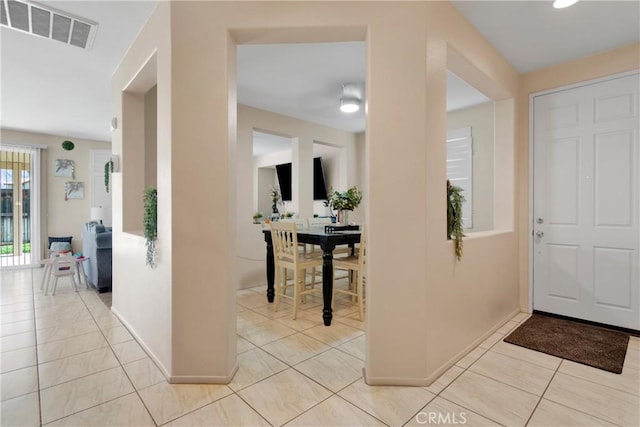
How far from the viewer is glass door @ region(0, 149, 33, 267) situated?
5828 millimetres

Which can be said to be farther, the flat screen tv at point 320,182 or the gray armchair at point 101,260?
the flat screen tv at point 320,182

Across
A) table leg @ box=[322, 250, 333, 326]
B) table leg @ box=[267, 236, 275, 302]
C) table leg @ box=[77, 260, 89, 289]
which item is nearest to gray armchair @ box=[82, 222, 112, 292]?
table leg @ box=[77, 260, 89, 289]

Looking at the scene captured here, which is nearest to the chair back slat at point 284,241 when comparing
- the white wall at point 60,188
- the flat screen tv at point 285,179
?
the flat screen tv at point 285,179

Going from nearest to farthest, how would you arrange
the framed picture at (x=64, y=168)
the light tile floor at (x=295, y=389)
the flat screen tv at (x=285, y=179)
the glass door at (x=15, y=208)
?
the light tile floor at (x=295, y=389), the glass door at (x=15, y=208), the framed picture at (x=64, y=168), the flat screen tv at (x=285, y=179)

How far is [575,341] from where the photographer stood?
8.78ft

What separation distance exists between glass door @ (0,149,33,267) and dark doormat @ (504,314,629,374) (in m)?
7.85

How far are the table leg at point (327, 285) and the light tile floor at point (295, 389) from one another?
22 cm

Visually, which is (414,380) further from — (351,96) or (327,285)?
(351,96)

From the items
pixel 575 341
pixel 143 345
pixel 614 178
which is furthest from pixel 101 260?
pixel 614 178

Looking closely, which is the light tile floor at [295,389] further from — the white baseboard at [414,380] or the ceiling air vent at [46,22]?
the ceiling air vent at [46,22]

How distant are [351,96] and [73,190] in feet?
19.6

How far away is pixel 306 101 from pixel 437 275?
2.94m

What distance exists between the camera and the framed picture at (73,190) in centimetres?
632

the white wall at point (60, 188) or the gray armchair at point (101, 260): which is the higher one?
the white wall at point (60, 188)
